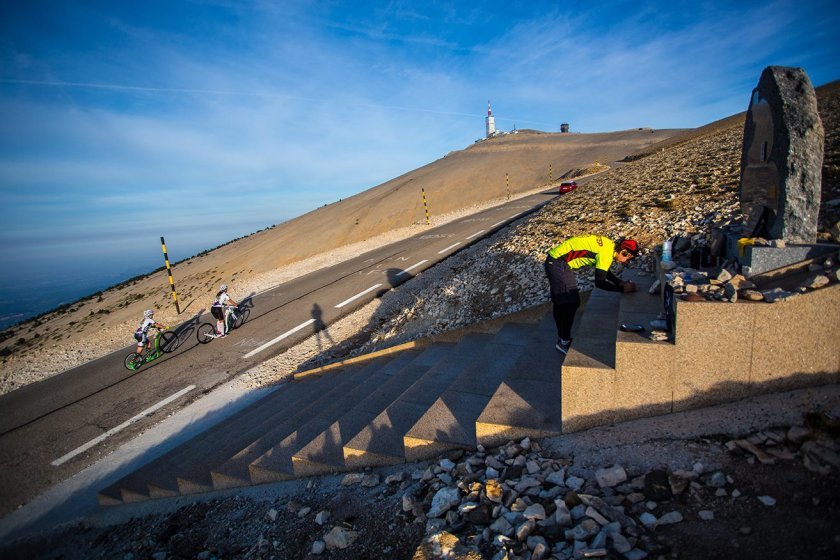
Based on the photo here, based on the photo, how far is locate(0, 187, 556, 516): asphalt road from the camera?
290 inches

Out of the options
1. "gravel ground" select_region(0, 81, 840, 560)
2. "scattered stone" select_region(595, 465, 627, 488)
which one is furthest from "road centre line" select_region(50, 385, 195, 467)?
"scattered stone" select_region(595, 465, 627, 488)

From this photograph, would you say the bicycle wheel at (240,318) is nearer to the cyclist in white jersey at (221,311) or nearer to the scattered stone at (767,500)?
the cyclist in white jersey at (221,311)

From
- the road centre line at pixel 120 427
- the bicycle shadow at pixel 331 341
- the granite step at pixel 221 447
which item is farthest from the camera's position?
the bicycle shadow at pixel 331 341

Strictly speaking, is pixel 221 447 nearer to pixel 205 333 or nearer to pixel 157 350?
pixel 157 350

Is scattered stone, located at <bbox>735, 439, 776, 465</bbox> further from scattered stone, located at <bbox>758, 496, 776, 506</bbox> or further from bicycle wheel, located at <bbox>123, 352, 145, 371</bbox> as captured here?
bicycle wheel, located at <bbox>123, 352, 145, 371</bbox>

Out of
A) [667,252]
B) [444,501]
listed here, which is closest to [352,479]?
[444,501]

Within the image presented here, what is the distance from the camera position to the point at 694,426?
334 cm

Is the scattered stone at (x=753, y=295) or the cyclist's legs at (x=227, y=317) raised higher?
the scattered stone at (x=753, y=295)

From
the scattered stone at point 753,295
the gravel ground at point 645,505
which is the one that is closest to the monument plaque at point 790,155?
the scattered stone at point 753,295

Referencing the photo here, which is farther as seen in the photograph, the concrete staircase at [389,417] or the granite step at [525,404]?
the concrete staircase at [389,417]

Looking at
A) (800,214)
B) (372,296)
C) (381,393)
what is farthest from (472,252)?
(800,214)

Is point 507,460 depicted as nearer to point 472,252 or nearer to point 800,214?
point 800,214

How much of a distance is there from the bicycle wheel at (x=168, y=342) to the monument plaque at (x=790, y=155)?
562 inches

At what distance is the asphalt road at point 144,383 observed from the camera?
290 inches
